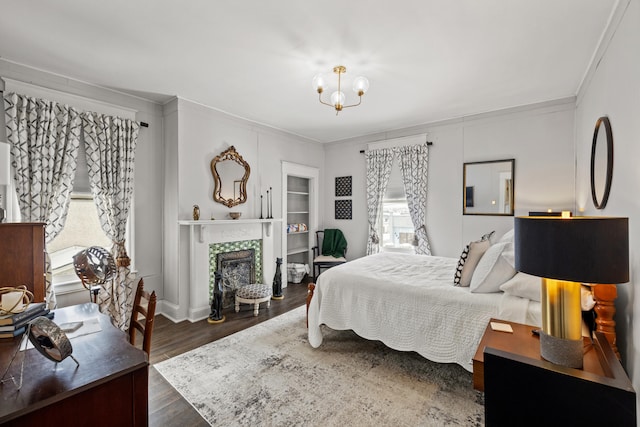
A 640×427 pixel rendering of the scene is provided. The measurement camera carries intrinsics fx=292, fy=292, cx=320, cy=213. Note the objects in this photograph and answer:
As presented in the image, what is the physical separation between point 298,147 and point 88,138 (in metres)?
3.07

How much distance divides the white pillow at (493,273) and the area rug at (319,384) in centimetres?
77

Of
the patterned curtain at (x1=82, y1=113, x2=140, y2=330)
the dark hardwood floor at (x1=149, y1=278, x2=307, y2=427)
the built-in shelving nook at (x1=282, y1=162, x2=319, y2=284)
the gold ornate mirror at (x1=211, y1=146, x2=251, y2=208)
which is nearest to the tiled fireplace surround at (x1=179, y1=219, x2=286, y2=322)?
the dark hardwood floor at (x1=149, y1=278, x2=307, y2=427)

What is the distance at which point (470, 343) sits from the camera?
214 centimetres

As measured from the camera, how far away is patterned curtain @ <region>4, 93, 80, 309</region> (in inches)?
105

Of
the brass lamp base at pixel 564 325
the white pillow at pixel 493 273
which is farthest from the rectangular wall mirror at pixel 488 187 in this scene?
the brass lamp base at pixel 564 325

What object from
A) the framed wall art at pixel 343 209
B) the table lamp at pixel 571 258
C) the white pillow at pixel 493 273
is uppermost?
the framed wall art at pixel 343 209

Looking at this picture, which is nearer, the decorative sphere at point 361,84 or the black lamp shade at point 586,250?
the black lamp shade at point 586,250

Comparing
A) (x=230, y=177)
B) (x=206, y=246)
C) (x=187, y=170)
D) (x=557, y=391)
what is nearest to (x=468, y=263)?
(x=557, y=391)

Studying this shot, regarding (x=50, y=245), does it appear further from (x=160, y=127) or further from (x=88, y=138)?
(x=160, y=127)

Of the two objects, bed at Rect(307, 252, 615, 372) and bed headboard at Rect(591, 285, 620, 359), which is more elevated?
bed headboard at Rect(591, 285, 620, 359)

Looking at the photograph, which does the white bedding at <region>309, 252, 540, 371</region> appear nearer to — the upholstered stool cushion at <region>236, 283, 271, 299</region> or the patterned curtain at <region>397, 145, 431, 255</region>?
the upholstered stool cushion at <region>236, 283, 271, 299</region>

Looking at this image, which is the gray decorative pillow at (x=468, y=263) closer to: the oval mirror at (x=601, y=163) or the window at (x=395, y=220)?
the oval mirror at (x=601, y=163)

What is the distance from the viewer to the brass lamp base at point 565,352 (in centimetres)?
125

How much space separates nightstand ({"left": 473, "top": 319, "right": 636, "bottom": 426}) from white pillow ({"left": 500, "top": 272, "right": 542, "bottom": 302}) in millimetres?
696
